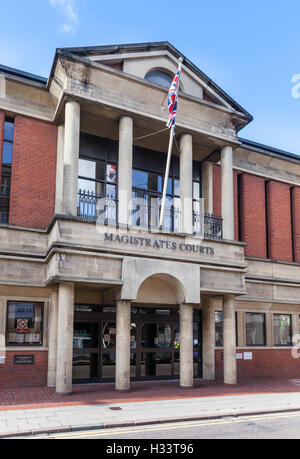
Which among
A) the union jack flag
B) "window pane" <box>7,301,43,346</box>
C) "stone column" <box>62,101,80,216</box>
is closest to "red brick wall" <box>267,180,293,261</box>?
the union jack flag

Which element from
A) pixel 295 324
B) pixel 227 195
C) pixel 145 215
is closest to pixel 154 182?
pixel 145 215

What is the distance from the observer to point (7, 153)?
52.9 feet

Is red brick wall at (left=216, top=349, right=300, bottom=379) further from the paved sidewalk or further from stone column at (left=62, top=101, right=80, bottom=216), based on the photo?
stone column at (left=62, top=101, right=80, bottom=216)

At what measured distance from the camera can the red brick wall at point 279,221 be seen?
21.6 metres

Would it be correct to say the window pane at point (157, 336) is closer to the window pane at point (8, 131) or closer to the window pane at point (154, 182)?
the window pane at point (154, 182)

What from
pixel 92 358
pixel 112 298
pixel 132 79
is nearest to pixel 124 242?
pixel 112 298

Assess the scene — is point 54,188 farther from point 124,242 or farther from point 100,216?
point 124,242

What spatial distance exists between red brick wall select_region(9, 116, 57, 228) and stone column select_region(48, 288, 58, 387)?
2693 millimetres

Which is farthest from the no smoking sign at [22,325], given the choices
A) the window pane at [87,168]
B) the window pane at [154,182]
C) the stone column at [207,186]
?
the stone column at [207,186]

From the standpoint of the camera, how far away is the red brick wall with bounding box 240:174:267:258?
68.3 feet

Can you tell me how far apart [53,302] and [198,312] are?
6.33 meters

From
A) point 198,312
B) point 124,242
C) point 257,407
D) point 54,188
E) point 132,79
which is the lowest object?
point 257,407

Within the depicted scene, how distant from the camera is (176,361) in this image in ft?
58.3

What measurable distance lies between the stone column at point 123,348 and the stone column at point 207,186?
265 inches
